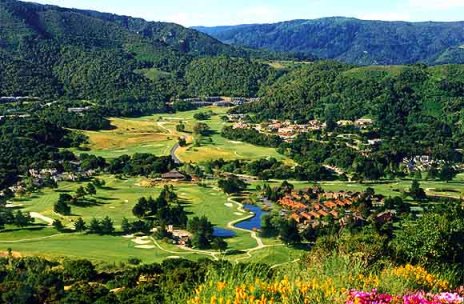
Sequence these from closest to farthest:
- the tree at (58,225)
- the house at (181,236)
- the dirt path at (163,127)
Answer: the house at (181,236)
the tree at (58,225)
the dirt path at (163,127)

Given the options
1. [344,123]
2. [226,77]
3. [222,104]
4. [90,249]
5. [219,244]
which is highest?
[226,77]

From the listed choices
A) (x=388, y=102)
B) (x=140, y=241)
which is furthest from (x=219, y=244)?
(x=388, y=102)

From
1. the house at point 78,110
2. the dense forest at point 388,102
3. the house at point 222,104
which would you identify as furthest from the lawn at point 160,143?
the house at point 222,104

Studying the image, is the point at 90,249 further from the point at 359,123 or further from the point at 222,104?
the point at 222,104

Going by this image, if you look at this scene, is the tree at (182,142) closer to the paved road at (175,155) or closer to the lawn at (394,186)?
the paved road at (175,155)

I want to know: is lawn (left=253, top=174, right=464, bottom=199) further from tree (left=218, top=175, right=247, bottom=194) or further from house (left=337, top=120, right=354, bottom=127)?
house (left=337, top=120, right=354, bottom=127)

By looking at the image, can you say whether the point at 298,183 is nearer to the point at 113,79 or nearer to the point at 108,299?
the point at 108,299

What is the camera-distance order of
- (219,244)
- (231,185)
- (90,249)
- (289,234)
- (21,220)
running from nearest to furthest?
(90,249) → (219,244) → (289,234) → (21,220) → (231,185)
